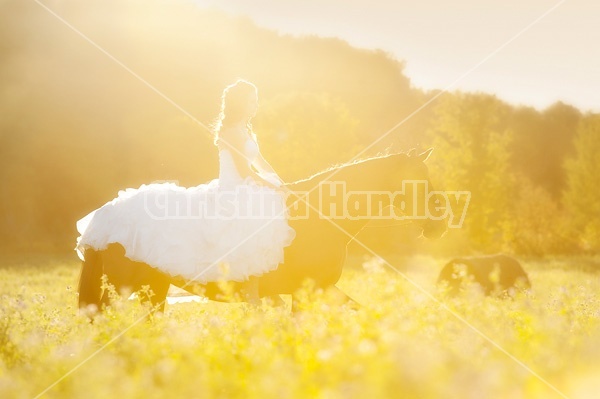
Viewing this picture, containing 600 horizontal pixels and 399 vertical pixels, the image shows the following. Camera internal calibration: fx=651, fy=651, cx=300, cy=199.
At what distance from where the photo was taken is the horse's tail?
7465 millimetres

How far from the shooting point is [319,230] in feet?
24.3

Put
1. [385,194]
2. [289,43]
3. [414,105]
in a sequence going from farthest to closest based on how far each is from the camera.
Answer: [414,105] < [289,43] < [385,194]

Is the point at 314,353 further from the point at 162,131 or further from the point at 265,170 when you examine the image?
the point at 162,131

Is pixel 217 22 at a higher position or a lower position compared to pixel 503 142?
higher

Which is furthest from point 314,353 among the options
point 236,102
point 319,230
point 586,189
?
point 586,189

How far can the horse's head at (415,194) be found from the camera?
7.74 m

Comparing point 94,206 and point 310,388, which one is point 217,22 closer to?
point 94,206

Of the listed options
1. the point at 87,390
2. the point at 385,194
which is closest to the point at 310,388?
the point at 87,390

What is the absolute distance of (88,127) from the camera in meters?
38.0

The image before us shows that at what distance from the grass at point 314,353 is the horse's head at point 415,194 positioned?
186 cm

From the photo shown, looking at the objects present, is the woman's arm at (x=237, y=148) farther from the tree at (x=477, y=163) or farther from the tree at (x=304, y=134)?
the tree at (x=477, y=163)

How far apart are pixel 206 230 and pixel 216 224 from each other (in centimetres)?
14

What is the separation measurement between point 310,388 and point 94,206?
106ft

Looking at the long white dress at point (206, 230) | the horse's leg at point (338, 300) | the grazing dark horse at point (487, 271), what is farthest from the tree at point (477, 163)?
the horse's leg at point (338, 300)
